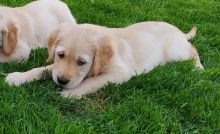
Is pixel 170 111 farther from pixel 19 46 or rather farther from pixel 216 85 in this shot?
pixel 19 46

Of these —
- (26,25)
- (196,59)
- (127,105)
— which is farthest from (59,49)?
(196,59)

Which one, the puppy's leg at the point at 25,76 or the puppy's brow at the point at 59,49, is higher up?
the puppy's brow at the point at 59,49

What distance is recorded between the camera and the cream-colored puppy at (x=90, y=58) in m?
4.74

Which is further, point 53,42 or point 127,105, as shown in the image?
point 53,42

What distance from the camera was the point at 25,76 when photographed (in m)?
4.94

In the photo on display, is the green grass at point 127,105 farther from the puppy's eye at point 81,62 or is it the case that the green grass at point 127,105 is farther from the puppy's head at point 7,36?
the puppy's eye at point 81,62

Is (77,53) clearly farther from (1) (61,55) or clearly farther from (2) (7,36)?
(2) (7,36)

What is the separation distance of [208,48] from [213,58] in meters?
0.38

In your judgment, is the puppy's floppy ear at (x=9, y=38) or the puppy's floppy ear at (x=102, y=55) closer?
the puppy's floppy ear at (x=102, y=55)

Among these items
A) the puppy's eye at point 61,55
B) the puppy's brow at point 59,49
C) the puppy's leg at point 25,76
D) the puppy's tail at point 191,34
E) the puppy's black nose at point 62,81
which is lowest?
the puppy's tail at point 191,34

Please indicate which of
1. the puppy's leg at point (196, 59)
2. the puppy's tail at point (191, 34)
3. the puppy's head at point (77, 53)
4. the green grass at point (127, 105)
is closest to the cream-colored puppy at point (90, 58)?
the puppy's head at point (77, 53)

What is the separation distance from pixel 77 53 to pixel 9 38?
1068mm

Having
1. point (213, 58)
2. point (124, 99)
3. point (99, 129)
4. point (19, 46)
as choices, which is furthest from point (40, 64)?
point (213, 58)

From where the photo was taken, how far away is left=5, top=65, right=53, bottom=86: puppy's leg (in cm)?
483
